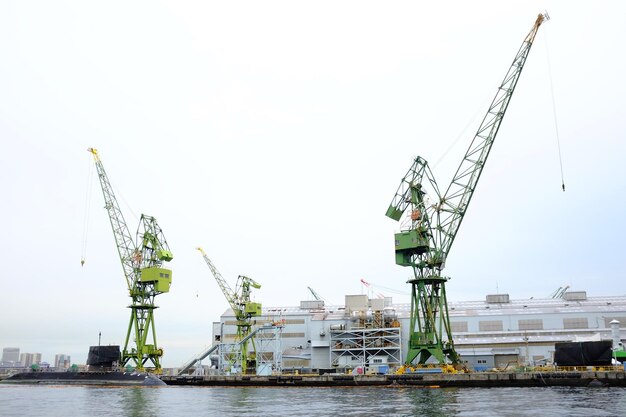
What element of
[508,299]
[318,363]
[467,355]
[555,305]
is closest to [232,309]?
[318,363]

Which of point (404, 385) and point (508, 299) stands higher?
point (508, 299)

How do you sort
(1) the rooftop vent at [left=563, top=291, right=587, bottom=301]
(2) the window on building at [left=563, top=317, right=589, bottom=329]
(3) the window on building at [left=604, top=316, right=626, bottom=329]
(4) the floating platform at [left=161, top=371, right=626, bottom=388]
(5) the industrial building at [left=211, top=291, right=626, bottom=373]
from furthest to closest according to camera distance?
1. (1) the rooftop vent at [left=563, top=291, right=587, bottom=301]
2. (2) the window on building at [left=563, top=317, right=589, bottom=329]
3. (3) the window on building at [left=604, top=316, right=626, bottom=329]
4. (5) the industrial building at [left=211, top=291, right=626, bottom=373]
5. (4) the floating platform at [left=161, top=371, right=626, bottom=388]

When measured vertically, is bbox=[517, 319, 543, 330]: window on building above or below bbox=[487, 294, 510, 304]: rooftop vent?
below

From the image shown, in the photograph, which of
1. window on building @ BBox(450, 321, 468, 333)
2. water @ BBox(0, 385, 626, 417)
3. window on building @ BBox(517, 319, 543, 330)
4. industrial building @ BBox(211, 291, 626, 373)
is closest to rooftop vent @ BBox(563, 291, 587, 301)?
industrial building @ BBox(211, 291, 626, 373)

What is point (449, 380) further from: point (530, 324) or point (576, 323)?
point (576, 323)

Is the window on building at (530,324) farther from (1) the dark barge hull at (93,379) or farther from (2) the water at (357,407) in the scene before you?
(1) the dark barge hull at (93,379)

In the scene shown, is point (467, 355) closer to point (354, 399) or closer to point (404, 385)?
point (404, 385)

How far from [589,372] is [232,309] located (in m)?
75.6

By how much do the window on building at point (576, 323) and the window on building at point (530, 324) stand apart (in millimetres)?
4357

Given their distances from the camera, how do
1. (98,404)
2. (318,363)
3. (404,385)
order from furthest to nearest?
1. (318,363)
2. (404,385)
3. (98,404)

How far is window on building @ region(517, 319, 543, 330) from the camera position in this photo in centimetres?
10100

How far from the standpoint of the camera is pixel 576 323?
10006 centimetres

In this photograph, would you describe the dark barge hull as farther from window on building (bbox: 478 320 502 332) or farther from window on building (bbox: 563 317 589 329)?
window on building (bbox: 563 317 589 329)

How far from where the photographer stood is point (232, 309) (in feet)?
401
